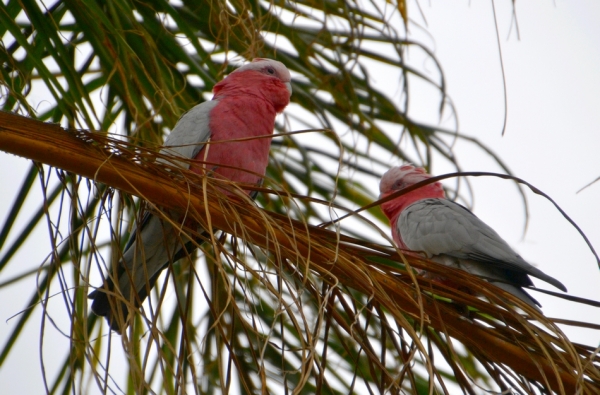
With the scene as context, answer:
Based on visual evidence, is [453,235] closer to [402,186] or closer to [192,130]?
[402,186]

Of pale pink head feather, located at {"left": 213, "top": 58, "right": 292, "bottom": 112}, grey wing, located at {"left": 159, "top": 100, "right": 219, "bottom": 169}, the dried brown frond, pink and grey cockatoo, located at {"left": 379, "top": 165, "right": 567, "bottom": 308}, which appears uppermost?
pale pink head feather, located at {"left": 213, "top": 58, "right": 292, "bottom": 112}

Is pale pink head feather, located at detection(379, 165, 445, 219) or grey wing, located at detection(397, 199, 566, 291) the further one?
pale pink head feather, located at detection(379, 165, 445, 219)

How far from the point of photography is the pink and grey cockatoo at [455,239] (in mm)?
2498

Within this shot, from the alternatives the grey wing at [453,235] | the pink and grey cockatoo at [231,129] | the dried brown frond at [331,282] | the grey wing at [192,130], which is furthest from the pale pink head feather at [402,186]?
the dried brown frond at [331,282]

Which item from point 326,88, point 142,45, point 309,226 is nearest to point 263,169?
point 326,88

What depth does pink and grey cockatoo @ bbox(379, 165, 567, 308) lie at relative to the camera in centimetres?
250

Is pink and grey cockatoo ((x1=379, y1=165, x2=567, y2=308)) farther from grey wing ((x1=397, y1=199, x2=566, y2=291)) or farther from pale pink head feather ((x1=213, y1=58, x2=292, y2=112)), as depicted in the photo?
pale pink head feather ((x1=213, y1=58, x2=292, y2=112))

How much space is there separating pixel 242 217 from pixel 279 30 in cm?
127

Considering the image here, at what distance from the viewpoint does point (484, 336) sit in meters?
1.53

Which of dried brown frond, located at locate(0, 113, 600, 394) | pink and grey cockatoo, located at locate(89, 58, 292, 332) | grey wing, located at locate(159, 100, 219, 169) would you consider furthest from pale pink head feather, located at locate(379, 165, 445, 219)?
dried brown frond, located at locate(0, 113, 600, 394)

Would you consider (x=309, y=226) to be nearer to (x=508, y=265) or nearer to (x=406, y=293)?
(x=406, y=293)

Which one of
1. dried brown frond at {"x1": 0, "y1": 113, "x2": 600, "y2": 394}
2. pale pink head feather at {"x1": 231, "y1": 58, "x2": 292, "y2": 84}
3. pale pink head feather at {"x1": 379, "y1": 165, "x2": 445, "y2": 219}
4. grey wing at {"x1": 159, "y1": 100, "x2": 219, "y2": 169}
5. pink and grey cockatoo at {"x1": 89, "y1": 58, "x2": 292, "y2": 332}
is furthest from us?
pale pink head feather at {"x1": 379, "y1": 165, "x2": 445, "y2": 219}

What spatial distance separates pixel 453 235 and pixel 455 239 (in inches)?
0.7

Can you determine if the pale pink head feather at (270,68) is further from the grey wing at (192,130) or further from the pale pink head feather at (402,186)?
the pale pink head feather at (402,186)
